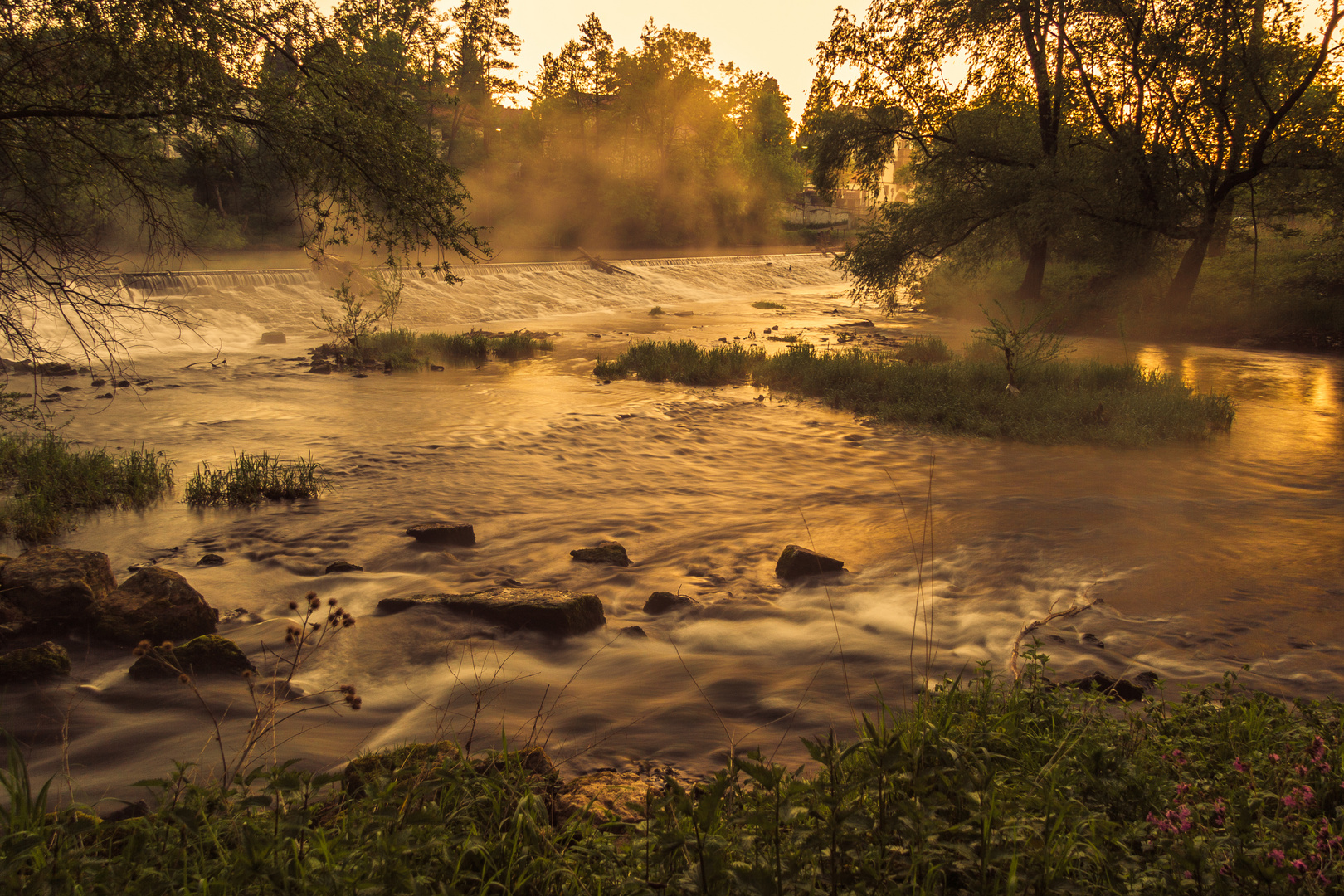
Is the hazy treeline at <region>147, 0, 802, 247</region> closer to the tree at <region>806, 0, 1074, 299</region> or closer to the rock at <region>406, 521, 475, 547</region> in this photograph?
the tree at <region>806, 0, 1074, 299</region>

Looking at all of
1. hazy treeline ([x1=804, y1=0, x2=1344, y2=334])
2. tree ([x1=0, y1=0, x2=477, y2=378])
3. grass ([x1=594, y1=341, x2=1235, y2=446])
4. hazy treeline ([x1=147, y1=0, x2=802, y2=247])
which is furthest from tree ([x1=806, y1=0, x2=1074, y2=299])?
hazy treeline ([x1=147, y1=0, x2=802, y2=247])

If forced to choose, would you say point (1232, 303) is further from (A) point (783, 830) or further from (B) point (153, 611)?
(B) point (153, 611)

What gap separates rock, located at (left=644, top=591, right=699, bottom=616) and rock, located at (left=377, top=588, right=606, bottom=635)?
41 cm

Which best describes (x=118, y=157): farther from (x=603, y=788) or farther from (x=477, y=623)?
→ (x=603, y=788)

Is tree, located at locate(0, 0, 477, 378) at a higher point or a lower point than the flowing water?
higher

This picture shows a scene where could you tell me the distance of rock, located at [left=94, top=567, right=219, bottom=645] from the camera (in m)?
5.24

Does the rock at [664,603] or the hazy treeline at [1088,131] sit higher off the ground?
the hazy treeline at [1088,131]

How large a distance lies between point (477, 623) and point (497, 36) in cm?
6026

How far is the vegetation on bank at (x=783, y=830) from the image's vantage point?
2301 mm

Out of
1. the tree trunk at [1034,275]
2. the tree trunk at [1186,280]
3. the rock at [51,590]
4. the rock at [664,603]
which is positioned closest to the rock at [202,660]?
the rock at [51,590]

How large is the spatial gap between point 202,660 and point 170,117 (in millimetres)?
5054

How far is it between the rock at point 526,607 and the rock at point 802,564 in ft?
5.82

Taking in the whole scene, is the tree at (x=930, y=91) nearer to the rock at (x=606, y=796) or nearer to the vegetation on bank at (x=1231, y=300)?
the vegetation on bank at (x=1231, y=300)

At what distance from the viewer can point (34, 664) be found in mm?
4699
